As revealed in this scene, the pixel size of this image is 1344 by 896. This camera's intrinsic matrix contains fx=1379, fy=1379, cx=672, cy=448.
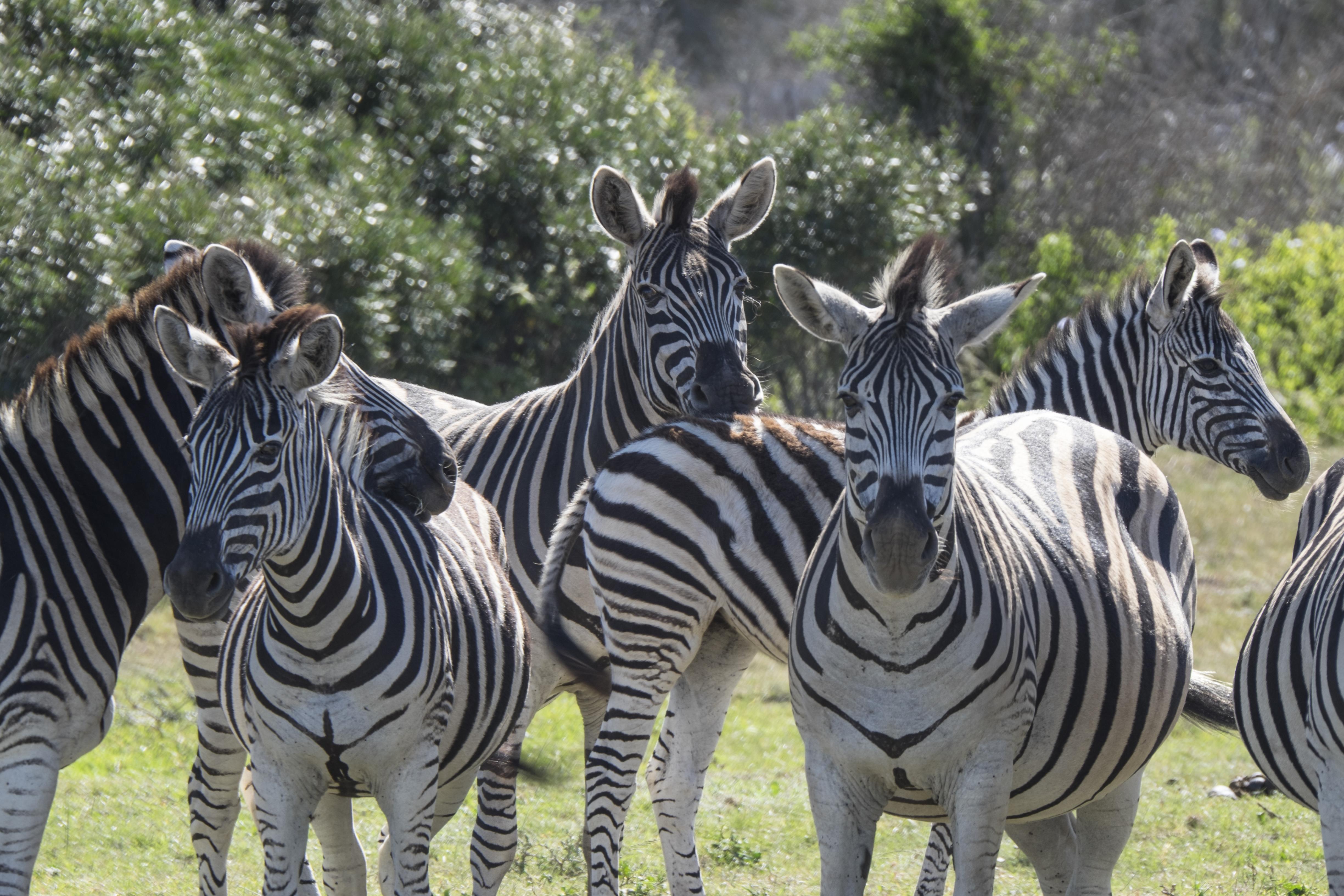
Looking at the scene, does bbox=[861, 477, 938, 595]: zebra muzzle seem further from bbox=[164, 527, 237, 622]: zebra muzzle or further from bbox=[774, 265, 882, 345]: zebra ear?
bbox=[164, 527, 237, 622]: zebra muzzle

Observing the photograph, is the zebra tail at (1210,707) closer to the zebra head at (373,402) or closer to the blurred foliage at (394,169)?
the zebra head at (373,402)

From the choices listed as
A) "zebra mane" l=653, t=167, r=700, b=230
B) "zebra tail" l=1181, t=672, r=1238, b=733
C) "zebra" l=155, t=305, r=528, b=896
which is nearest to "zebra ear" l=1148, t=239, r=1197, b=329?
"zebra tail" l=1181, t=672, r=1238, b=733

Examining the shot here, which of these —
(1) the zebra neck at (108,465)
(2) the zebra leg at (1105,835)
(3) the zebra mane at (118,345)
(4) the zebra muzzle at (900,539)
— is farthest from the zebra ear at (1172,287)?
(1) the zebra neck at (108,465)

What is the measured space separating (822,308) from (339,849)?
101 inches

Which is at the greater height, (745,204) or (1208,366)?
(745,204)

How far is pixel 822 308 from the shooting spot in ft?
13.0

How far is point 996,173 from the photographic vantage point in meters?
17.4

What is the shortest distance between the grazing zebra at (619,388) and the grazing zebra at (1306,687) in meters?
2.06

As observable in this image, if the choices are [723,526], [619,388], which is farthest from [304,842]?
[619,388]

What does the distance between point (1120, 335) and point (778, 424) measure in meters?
2.05

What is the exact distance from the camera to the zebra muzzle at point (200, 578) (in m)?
3.57

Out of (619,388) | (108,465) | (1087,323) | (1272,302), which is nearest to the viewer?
(108,465)

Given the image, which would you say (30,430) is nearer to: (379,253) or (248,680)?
(248,680)

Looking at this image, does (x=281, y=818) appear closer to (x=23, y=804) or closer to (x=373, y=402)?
(x=23, y=804)
